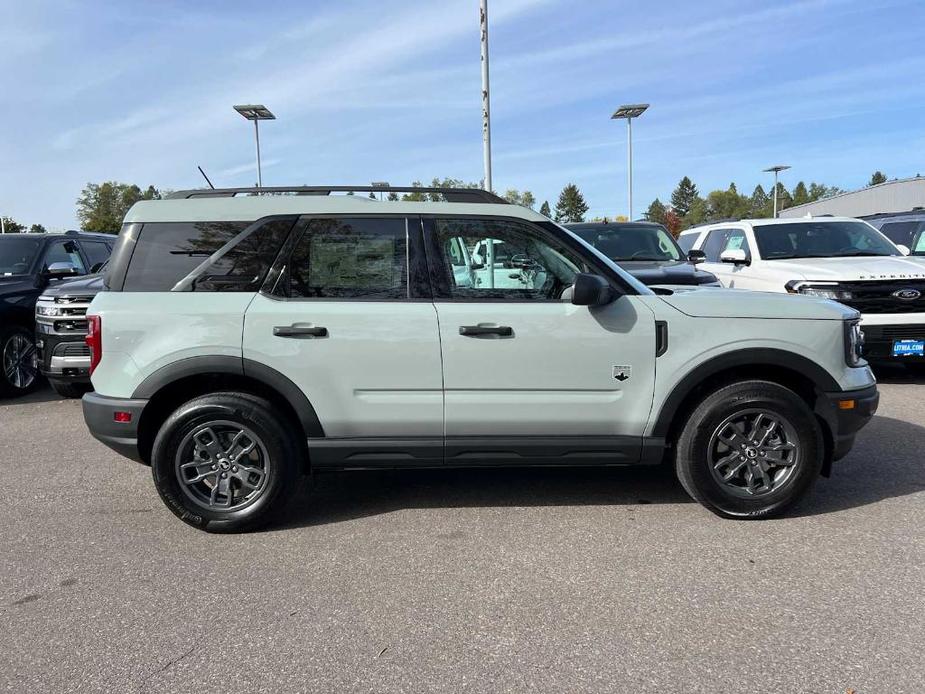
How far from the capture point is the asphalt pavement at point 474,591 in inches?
100

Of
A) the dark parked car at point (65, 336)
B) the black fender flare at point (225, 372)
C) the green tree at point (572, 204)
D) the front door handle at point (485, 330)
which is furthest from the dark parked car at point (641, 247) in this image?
the green tree at point (572, 204)

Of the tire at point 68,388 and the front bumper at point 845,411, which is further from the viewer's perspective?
the tire at point 68,388

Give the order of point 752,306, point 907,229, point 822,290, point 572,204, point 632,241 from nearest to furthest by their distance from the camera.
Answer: point 752,306 < point 822,290 < point 632,241 < point 907,229 < point 572,204

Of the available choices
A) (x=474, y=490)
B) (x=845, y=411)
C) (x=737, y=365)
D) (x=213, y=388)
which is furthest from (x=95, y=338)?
(x=845, y=411)

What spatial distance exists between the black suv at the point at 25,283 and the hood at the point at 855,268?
8661 millimetres

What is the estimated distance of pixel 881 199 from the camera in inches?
1740

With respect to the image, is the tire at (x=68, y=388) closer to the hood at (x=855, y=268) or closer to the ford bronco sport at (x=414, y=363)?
the ford bronco sport at (x=414, y=363)

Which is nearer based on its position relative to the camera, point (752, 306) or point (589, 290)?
point (589, 290)

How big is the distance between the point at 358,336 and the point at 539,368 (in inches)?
40.3

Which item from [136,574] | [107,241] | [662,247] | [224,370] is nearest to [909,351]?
[662,247]

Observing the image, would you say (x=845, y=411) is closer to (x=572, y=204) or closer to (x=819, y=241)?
(x=819, y=241)

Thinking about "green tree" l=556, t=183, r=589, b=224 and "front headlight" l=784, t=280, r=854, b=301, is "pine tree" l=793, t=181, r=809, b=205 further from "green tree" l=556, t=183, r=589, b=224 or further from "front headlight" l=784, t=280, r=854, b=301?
"front headlight" l=784, t=280, r=854, b=301

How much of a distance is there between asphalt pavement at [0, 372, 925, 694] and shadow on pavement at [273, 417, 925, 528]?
21 millimetres

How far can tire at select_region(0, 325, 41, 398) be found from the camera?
25.3 ft
